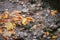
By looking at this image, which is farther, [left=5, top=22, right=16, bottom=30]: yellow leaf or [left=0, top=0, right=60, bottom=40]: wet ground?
[left=5, top=22, right=16, bottom=30]: yellow leaf

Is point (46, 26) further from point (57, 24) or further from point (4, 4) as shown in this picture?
point (4, 4)

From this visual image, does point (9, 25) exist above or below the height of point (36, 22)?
below

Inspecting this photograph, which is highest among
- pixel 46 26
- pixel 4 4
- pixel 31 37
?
pixel 4 4

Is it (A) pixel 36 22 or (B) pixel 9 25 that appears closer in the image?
(B) pixel 9 25

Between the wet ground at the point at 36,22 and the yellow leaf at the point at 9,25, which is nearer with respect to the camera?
the wet ground at the point at 36,22

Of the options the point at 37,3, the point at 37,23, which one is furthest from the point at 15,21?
the point at 37,3

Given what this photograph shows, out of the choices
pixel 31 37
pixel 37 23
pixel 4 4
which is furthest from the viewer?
pixel 4 4

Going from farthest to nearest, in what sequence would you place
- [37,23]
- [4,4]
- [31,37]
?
1. [4,4]
2. [37,23]
3. [31,37]

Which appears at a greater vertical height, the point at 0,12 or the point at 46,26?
Result: the point at 0,12

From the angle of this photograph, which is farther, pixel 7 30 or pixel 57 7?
pixel 57 7

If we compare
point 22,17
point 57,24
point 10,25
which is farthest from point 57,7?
point 10,25
